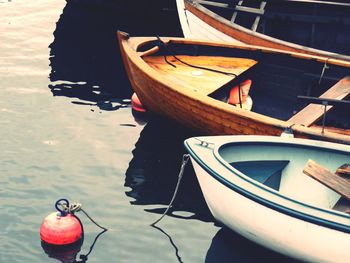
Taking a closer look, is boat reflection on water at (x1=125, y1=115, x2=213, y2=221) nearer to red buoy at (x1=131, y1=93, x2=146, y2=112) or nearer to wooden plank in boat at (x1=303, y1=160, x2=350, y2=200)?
red buoy at (x1=131, y1=93, x2=146, y2=112)

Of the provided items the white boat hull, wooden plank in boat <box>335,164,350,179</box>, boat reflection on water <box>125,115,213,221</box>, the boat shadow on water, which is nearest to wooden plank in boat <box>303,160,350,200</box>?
wooden plank in boat <box>335,164,350,179</box>

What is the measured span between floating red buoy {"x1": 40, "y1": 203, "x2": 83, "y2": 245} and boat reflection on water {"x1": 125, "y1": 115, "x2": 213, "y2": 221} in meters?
1.30

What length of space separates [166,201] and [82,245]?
165 centimetres

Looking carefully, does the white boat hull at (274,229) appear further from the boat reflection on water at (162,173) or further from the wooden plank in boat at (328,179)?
the boat reflection on water at (162,173)

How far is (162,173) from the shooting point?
959 centimetres

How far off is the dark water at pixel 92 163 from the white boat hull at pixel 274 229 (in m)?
0.50

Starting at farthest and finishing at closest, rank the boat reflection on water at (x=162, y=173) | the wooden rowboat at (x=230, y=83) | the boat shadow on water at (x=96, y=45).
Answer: the boat shadow on water at (x=96, y=45)
the wooden rowboat at (x=230, y=83)
the boat reflection on water at (x=162, y=173)

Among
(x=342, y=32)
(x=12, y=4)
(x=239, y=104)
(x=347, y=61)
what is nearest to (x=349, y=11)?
(x=342, y=32)

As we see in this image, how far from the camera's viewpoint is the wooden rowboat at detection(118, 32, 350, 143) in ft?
29.1

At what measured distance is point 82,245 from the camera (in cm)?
761

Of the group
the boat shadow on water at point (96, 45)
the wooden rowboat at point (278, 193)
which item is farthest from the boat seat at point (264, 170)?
the boat shadow on water at point (96, 45)

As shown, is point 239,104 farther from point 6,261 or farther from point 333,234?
point 6,261

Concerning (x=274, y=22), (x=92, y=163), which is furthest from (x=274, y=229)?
(x=274, y=22)

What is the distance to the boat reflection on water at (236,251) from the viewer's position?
754 centimetres
